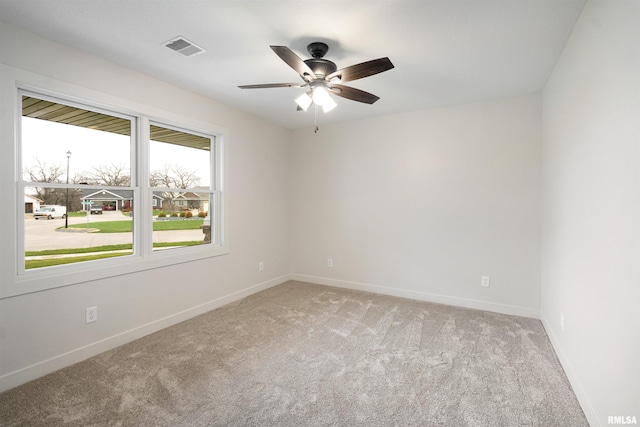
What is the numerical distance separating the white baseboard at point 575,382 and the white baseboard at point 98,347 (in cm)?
345

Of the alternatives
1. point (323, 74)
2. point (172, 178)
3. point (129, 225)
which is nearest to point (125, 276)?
point (129, 225)

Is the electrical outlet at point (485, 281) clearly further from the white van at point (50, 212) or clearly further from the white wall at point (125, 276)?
the white van at point (50, 212)

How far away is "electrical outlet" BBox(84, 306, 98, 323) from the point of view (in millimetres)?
2514

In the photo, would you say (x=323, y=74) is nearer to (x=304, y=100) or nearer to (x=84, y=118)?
(x=304, y=100)

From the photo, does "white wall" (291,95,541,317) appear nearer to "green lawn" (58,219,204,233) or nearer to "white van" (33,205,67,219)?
"green lawn" (58,219,204,233)

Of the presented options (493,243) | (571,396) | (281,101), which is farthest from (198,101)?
(571,396)

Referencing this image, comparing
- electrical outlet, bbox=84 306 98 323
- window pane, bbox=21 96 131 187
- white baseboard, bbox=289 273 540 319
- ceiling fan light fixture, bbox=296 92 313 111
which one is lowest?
white baseboard, bbox=289 273 540 319

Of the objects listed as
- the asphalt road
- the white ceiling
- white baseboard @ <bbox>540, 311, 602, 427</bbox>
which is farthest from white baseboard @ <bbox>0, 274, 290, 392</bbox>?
white baseboard @ <bbox>540, 311, 602, 427</bbox>

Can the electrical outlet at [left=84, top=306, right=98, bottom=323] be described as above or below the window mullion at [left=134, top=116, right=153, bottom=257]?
below

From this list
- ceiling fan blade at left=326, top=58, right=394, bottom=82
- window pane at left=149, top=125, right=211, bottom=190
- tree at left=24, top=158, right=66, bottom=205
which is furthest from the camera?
window pane at left=149, top=125, right=211, bottom=190

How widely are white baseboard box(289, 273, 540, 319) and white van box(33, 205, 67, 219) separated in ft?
10.6

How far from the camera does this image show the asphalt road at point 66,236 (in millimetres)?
2340

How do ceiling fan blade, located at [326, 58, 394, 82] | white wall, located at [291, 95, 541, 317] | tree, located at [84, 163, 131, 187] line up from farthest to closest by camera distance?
white wall, located at [291, 95, 541, 317]
tree, located at [84, 163, 131, 187]
ceiling fan blade, located at [326, 58, 394, 82]

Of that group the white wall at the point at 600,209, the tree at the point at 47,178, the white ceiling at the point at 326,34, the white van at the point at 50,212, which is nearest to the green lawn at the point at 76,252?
the white van at the point at 50,212
